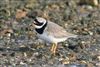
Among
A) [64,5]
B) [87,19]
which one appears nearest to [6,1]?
[64,5]

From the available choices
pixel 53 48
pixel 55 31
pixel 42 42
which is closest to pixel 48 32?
pixel 55 31

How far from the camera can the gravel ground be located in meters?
9.73

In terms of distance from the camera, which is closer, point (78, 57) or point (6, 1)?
point (78, 57)

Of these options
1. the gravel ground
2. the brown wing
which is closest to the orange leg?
the gravel ground

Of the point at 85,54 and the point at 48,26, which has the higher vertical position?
the point at 48,26

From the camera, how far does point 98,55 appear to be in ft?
33.2

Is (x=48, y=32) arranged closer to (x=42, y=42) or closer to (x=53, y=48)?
(x=53, y=48)

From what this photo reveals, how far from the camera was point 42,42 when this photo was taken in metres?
10.7

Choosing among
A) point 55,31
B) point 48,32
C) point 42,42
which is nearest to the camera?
point 48,32

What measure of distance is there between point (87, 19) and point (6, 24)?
2.00 metres

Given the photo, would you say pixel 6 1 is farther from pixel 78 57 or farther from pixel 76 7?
pixel 78 57

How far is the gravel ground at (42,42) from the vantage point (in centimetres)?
973

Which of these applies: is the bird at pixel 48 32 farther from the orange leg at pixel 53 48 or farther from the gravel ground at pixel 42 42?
the gravel ground at pixel 42 42

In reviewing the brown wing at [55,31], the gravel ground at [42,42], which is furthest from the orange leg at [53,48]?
the brown wing at [55,31]
